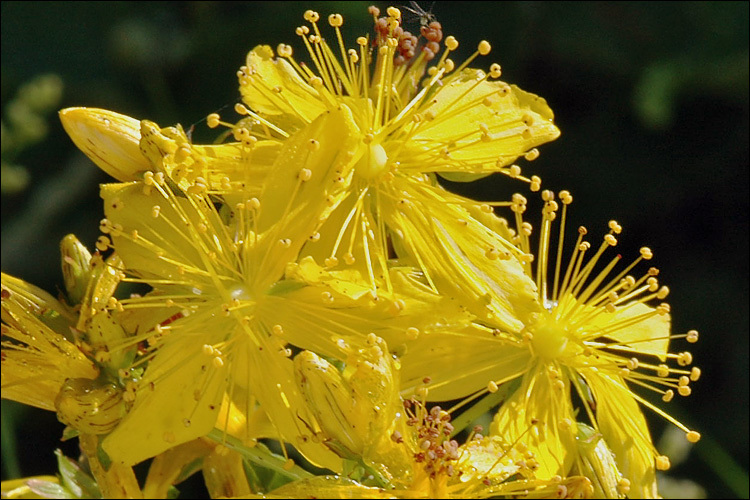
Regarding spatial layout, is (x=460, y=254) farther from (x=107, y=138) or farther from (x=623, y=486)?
(x=107, y=138)

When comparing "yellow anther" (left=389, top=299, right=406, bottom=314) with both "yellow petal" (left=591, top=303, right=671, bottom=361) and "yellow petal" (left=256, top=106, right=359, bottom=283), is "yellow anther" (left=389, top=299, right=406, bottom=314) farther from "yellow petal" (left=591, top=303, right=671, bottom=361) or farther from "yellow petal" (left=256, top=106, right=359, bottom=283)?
"yellow petal" (left=591, top=303, right=671, bottom=361)

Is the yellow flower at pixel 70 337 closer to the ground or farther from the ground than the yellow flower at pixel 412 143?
closer to the ground

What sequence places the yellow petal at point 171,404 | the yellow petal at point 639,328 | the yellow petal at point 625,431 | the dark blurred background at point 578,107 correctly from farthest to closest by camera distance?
the dark blurred background at point 578,107, the yellow petal at point 639,328, the yellow petal at point 625,431, the yellow petal at point 171,404

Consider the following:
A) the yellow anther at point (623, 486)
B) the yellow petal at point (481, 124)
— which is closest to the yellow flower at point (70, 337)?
the yellow petal at point (481, 124)

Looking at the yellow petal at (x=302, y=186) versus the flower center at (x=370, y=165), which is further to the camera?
the flower center at (x=370, y=165)

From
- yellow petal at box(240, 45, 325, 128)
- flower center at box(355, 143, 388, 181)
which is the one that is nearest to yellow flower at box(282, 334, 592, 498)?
flower center at box(355, 143, 388, 181)

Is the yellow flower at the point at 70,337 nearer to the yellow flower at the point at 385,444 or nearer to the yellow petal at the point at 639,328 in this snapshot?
the yellow flower at the point at 385,444

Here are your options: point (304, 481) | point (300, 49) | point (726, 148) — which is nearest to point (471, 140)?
point (304, 481)

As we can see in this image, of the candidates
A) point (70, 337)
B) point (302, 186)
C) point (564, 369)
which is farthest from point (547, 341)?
point (70, 337)
